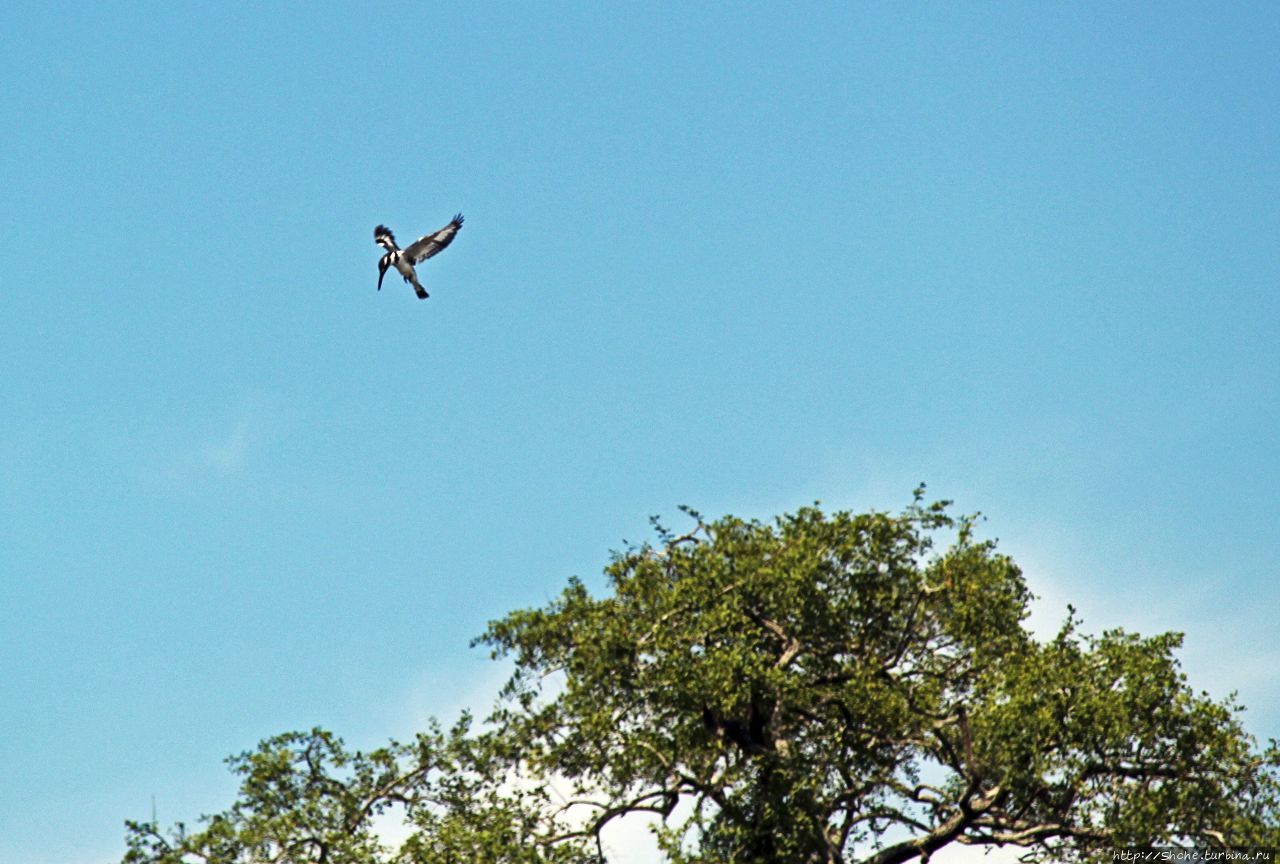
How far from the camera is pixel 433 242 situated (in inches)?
1325

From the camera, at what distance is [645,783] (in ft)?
105

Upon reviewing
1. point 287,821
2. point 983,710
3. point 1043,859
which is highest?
point 287,821

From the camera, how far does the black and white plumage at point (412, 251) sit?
3366 centimetres

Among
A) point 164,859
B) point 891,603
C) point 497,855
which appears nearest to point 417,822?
point 497,855

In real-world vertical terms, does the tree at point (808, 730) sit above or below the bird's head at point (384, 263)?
below

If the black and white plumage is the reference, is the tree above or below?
below

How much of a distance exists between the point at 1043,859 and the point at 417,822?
10.4 meters

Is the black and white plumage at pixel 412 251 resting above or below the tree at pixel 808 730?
above

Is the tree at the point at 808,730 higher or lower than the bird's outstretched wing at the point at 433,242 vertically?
lower

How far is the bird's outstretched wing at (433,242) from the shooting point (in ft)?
110

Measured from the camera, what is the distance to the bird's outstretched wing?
3362 centimetres

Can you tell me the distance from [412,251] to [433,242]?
1.43ft

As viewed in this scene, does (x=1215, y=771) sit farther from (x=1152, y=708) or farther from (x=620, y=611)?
(x=620, y=611)

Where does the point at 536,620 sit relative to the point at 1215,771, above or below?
above
